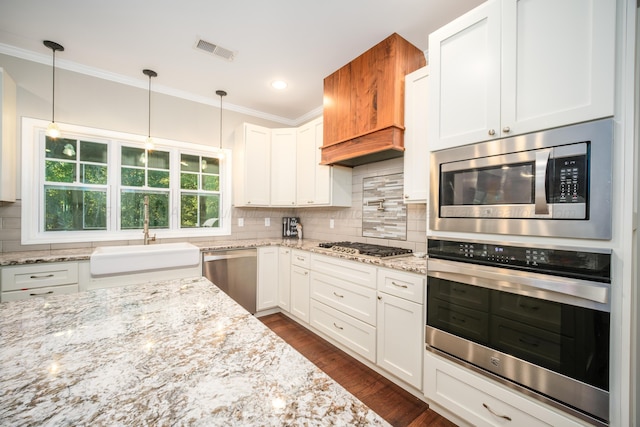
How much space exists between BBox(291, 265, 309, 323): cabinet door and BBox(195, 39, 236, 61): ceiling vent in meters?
2.21

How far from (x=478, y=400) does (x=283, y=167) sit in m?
2.94

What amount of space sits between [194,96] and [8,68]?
5.06 feet

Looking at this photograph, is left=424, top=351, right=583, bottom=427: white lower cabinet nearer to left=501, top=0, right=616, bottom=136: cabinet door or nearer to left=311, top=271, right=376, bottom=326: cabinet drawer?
left=311, top=271, right=376, bottom=326: cabinet drawer

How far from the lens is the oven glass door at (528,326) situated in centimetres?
111

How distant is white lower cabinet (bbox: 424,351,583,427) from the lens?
125 cm

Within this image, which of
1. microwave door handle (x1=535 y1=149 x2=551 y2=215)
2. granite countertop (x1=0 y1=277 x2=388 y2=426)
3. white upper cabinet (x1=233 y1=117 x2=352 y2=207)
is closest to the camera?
A: granite countertop (x1=0 y1=277 x2=388 y2=426)

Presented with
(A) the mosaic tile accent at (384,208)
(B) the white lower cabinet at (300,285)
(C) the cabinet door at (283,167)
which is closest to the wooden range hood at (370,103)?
(A) the mosaic tile accent at (384,208)

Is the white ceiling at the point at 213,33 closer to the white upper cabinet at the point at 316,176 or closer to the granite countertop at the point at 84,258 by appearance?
the white upper cabinet at the point at 316,176

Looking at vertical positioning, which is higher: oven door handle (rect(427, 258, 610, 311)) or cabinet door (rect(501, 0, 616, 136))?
cabinet door (rect(501, 0, 616, 136))

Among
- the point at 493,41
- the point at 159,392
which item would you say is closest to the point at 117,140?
the point at 159,392

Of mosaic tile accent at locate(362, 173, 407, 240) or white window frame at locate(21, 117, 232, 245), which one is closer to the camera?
white window frame at locate(21, 117, 232, 245)

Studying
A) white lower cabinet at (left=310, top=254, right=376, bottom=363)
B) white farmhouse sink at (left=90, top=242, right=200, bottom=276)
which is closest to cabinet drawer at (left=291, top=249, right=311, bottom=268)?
white lower cabinet at (left=310, top=254, right=376, bottom=363)

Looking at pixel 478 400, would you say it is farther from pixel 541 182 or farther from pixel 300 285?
pixel 300 285

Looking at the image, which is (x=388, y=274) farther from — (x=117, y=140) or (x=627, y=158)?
(x=117, y=140)
